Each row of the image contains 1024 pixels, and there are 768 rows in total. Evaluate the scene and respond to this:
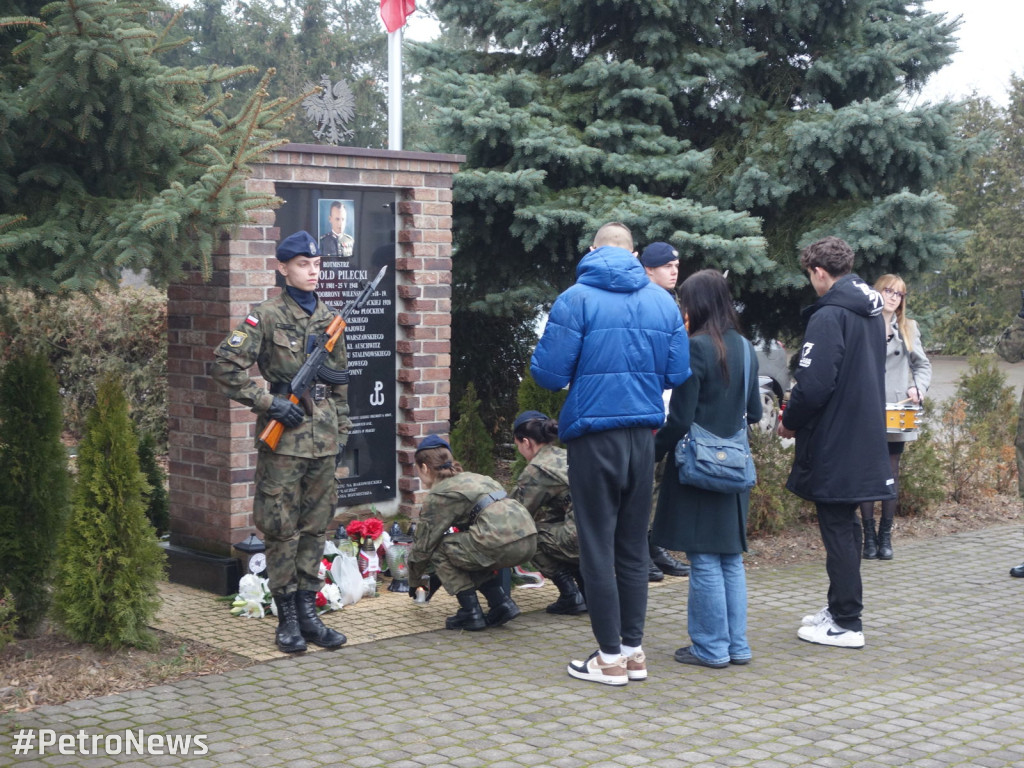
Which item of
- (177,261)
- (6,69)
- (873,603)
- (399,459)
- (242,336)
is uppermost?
(6,69)

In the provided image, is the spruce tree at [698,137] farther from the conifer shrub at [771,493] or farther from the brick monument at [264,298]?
the brick monument at [264,298]

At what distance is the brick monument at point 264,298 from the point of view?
709 cm

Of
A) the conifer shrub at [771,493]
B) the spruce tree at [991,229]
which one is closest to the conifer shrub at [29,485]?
the conifer shrub at [771,493]

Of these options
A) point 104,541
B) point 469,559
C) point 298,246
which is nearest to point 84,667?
point 104,541

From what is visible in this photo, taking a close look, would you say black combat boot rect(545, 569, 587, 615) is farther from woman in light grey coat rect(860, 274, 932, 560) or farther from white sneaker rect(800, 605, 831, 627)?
woman in light grey coat rect(860, 274, 932, 560)

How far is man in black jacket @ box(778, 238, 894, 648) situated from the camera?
595 cm

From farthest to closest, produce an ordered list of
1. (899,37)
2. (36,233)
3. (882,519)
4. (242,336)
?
1. (899,37)
2. (882,519)
3. (242,336)
4. (36,233)

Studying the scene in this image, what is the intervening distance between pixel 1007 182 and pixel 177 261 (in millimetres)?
30244

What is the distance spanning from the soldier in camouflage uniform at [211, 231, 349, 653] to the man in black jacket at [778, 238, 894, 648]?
94.5 inches

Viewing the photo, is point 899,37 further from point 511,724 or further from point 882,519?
point 511,724

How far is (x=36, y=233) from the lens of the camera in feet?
15.5

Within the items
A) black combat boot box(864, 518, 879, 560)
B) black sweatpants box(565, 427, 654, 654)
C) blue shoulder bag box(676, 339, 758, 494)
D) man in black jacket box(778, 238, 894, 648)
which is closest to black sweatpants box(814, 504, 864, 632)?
man in black jacket box(778, 238, 894, 648)

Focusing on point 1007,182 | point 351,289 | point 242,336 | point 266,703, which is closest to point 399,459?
point 351,289

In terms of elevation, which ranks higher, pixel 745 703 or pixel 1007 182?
pixel 1007 182
